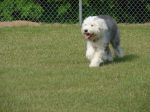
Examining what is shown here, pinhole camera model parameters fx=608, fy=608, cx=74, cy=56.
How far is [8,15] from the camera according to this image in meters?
16.4

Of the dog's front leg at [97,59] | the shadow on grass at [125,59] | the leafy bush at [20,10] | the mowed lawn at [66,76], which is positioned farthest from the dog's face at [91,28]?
the leafy bush at [20,10]

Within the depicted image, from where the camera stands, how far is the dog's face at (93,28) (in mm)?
10472

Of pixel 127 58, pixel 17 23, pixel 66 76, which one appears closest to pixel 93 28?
pixel 66 76

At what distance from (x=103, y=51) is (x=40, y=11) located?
5779 mm

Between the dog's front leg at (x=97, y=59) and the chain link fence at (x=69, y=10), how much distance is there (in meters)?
5.41

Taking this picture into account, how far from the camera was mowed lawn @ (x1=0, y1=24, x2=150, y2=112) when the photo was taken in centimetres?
825

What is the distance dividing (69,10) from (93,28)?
20.2ft

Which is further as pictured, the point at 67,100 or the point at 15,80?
the point at 15,80

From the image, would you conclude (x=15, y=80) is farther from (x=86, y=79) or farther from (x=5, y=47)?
(x=5, y=47)

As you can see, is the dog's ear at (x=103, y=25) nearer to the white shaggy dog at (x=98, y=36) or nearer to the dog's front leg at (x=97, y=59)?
the white shaggy dog at (x=98, y=36)

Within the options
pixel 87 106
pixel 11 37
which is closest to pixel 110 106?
pixel 87 106

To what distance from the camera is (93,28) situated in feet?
34.4

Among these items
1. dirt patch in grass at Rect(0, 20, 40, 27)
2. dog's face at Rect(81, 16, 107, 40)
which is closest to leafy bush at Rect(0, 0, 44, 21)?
dirt patch in grass at Rect(0, 20, 40, 27)

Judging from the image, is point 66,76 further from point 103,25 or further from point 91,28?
point 103,25
